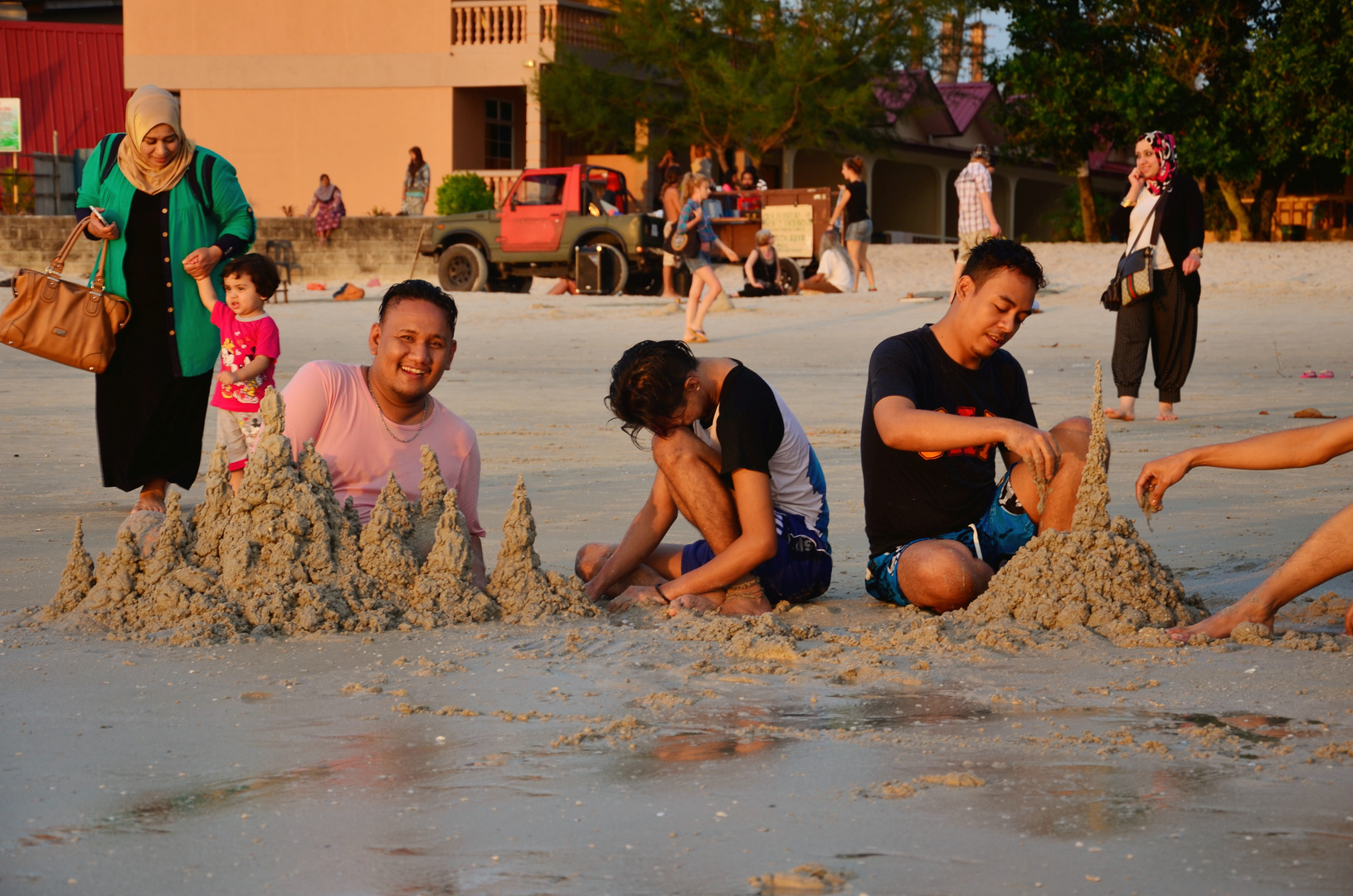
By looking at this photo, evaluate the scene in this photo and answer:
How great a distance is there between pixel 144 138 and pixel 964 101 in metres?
34.5

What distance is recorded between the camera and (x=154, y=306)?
591 cm

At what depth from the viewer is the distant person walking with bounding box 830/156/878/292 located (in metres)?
18.3

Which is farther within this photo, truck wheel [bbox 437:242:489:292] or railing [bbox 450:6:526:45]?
railing [bbox 450:6:526:45]

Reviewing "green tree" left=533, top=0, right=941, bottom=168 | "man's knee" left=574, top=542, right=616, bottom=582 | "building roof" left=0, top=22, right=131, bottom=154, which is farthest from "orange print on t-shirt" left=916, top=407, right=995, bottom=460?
"building roof" left=0, top=22, right=131, bottom=154

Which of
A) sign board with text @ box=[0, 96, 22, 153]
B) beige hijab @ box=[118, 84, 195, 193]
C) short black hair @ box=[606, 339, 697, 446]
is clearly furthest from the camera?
sign board with text @ box=[0, 96, 22, 153]

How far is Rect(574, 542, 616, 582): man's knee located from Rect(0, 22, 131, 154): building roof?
29.9 m

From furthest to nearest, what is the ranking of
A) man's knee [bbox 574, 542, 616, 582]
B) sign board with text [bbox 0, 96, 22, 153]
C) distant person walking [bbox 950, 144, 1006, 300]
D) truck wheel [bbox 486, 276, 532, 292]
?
sign board with text [bbox 0, 96, 22, 153]
truck wheel [bbox 486, 276, 532, 292]
distant person walking [bbox 950, 144, 1006, 300]
man's knee [bbox 574, 542, 616, 582]

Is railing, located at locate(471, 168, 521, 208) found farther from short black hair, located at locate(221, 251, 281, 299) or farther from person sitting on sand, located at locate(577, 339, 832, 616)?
person sitting on sand, located at locate(577, 339, 832, 616)

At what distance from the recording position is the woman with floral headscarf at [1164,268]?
8.63 meters

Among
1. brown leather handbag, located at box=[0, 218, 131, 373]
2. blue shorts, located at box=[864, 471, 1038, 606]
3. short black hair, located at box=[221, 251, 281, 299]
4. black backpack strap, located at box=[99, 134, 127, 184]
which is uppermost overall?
black backpack strap, located at box=[99, 134, 127, 184]

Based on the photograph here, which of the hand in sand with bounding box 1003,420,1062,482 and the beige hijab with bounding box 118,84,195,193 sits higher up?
the beige hijab with bounding box 118,84,195,193

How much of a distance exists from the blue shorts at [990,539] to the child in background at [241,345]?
2.70 meters

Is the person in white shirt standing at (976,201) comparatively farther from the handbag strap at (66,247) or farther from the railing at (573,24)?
the railing at (573,24)

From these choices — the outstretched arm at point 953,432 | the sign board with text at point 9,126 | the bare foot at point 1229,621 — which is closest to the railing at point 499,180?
the sign board with text at point 9,126
